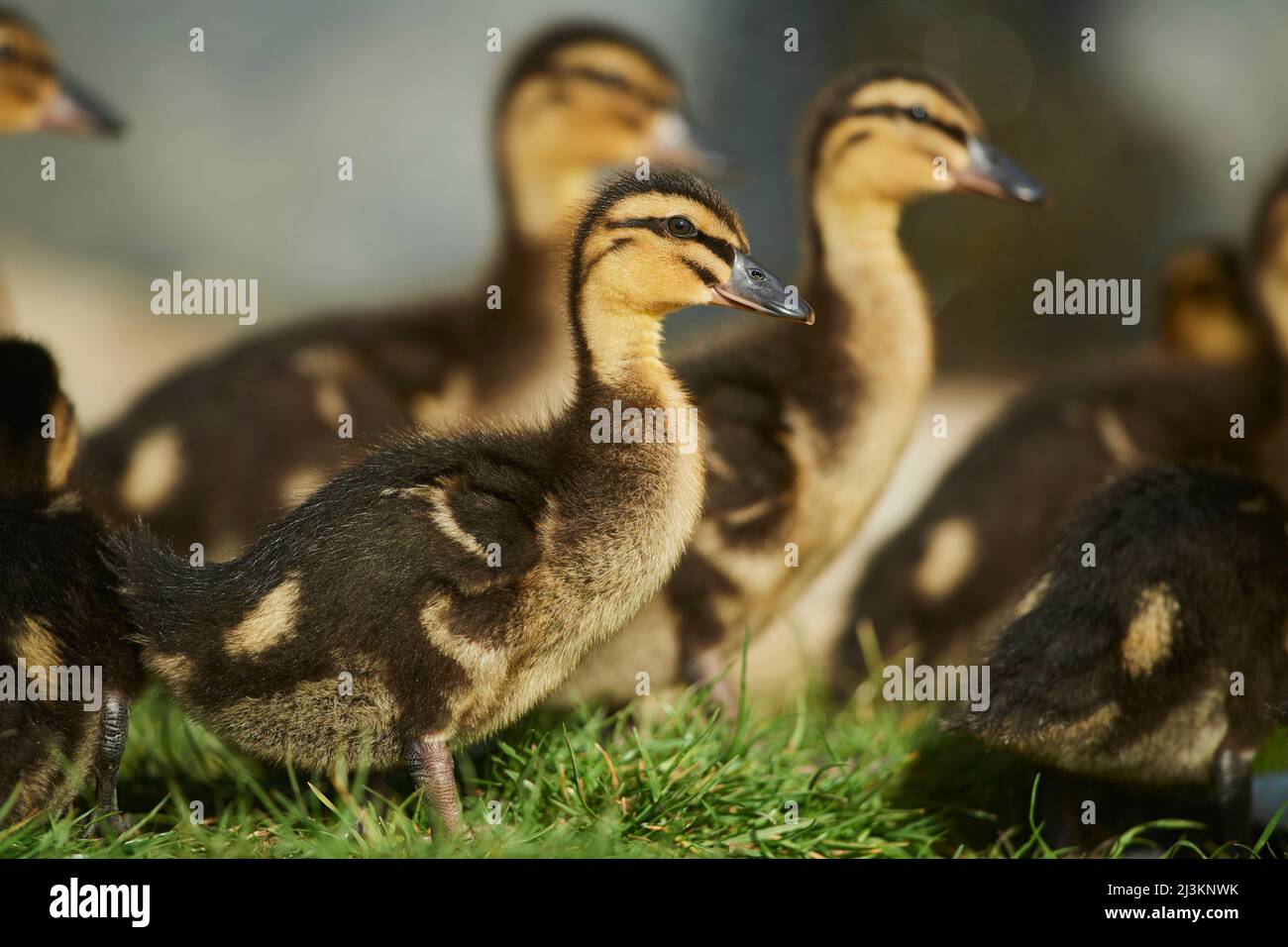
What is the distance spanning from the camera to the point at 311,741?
2.75m

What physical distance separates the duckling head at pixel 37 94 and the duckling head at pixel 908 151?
7.51 feet

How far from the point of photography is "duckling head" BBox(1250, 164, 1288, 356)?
5.04 meters

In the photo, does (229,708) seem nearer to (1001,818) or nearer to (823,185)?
(1001,818)

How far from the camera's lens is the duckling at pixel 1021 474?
4480 mm

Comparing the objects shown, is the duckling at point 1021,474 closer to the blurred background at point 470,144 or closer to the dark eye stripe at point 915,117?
the dark eye stripe at point 915,117

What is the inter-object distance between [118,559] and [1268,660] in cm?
227

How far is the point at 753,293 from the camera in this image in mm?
3062

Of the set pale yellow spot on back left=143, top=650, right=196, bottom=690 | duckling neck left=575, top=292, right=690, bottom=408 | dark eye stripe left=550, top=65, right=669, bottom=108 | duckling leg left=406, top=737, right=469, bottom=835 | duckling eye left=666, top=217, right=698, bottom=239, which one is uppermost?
dark eye stripe left=550, top=65, right=669, bottom=108

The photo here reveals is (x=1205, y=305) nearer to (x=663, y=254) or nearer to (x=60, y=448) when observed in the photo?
(x=663, y=254)

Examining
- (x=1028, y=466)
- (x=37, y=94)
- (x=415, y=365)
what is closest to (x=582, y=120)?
(x=415, y=365)

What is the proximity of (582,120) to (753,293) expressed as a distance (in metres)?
2.42

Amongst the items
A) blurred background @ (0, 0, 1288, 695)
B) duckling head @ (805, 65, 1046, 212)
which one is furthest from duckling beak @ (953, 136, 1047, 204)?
blurred background @ (0, 0, 1288, 695)

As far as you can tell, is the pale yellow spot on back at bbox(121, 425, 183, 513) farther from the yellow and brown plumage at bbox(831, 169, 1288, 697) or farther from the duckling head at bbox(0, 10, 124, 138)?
the yellow and brown plumage at bbox(831, 169, 1288, 697)

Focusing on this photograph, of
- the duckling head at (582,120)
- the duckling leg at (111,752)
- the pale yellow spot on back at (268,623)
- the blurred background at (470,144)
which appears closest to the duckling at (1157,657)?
the pale yellow spot on back at (268,623)
